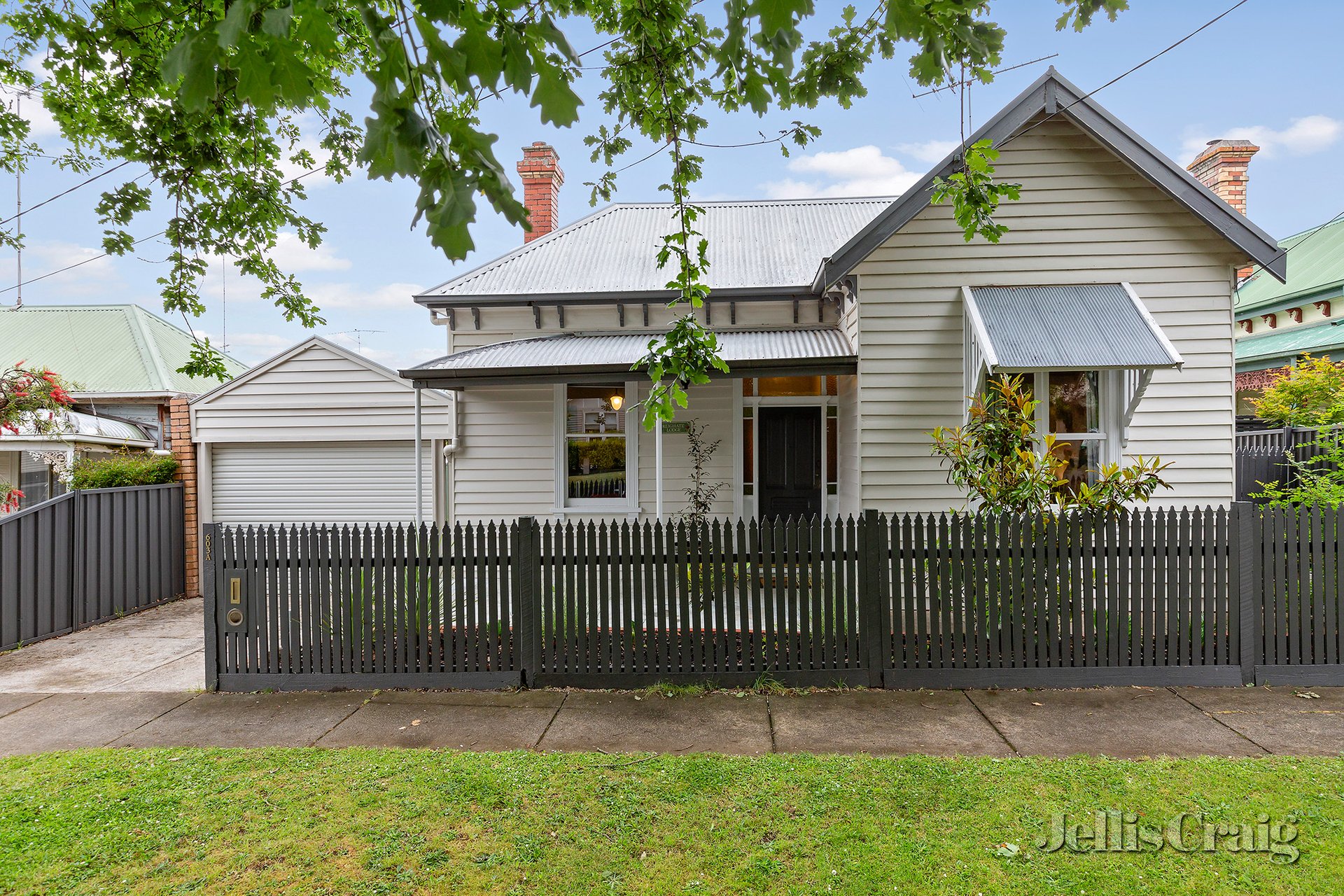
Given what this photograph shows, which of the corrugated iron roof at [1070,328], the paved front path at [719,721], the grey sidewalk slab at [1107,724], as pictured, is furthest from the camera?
the corrugated iron roof at [1070,328]

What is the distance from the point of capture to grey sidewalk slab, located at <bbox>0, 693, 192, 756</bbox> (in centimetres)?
477

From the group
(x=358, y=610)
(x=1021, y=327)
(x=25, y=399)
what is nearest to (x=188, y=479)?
(x=25, y=399)

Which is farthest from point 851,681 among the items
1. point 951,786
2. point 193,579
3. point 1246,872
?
point 193,579

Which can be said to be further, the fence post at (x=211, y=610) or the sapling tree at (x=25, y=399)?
the sapling tree at (x=25, y=399)

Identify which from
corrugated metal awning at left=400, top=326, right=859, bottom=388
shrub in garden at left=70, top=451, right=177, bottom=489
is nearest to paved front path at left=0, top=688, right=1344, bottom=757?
corrugated metal awning at left=400, top=326, right=859, bottom=388

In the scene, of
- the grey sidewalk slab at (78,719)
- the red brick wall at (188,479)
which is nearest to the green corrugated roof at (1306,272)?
the grey sidewalk slab at (78,719)

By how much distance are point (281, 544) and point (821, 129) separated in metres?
5.62

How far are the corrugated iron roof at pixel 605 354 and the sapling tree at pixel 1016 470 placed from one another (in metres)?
1.85

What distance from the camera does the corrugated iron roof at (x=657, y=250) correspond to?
984cm

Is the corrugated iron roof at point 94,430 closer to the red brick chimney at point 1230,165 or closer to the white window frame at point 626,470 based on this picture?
the white window frame at point 626,470

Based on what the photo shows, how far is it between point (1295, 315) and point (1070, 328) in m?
14.4

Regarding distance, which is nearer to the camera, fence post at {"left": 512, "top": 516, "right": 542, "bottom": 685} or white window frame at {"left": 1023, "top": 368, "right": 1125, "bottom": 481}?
fence post at {"left": 512, "top": 516, "right": 542, "bottom": 685}

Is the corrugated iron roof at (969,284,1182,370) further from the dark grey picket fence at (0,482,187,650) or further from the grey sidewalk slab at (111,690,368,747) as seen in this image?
A: the dark grey picket fence at (0,482,187,650)

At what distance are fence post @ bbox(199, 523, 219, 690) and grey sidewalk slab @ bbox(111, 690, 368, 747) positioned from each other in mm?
158
